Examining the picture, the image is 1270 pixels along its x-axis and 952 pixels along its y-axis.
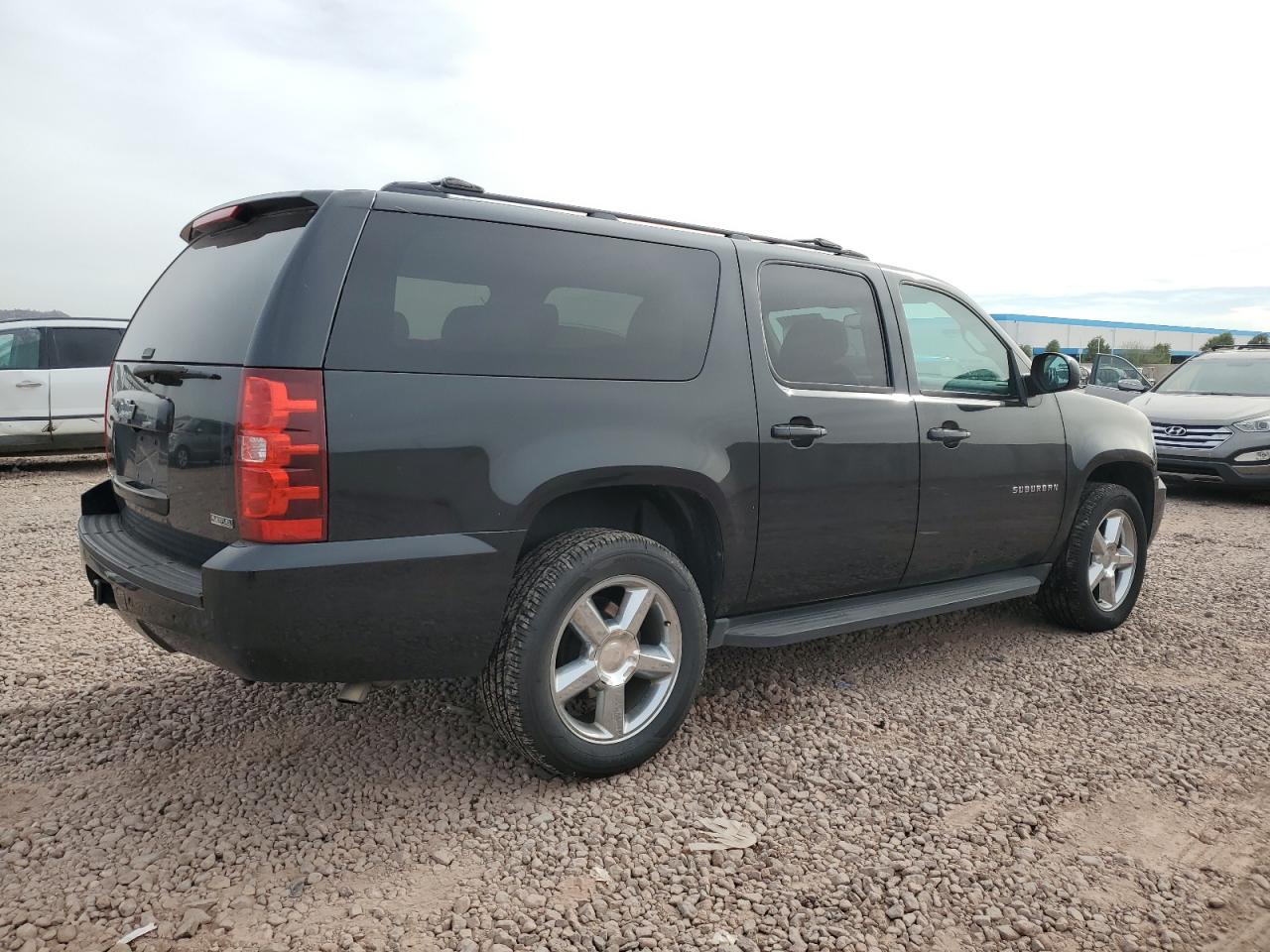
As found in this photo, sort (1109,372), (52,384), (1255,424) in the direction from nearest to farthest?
(1255,424) < (52,384) < (1109,372)

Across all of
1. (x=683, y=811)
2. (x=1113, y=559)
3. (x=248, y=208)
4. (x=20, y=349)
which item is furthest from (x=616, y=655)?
(x=20, y=349)

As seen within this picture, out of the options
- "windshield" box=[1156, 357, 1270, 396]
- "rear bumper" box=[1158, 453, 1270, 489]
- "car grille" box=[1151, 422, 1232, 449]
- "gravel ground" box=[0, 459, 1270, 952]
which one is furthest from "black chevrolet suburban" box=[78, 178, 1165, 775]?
"windshield" box=[1156, 357, 1270, 396]

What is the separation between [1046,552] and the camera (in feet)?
15.1

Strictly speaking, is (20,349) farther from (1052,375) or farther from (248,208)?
(1052,375)

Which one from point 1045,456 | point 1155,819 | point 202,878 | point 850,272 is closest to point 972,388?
point 1045,456

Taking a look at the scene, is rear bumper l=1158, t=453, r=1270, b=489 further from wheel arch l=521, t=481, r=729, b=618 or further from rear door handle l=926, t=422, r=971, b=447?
wheel arch l=521, t=481, r=729, b=618

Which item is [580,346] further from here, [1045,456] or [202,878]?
[1045,456]

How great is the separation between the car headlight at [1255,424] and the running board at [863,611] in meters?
6.45

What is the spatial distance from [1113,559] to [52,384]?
10.6 meters

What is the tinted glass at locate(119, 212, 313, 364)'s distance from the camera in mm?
2717

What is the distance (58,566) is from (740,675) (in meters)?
4.47

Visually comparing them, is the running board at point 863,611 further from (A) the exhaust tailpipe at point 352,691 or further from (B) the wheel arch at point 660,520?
(A) the exhaust tailpipe at point 352,691

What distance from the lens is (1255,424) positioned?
9.39m

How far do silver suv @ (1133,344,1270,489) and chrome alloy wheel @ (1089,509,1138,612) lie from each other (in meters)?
5.39
